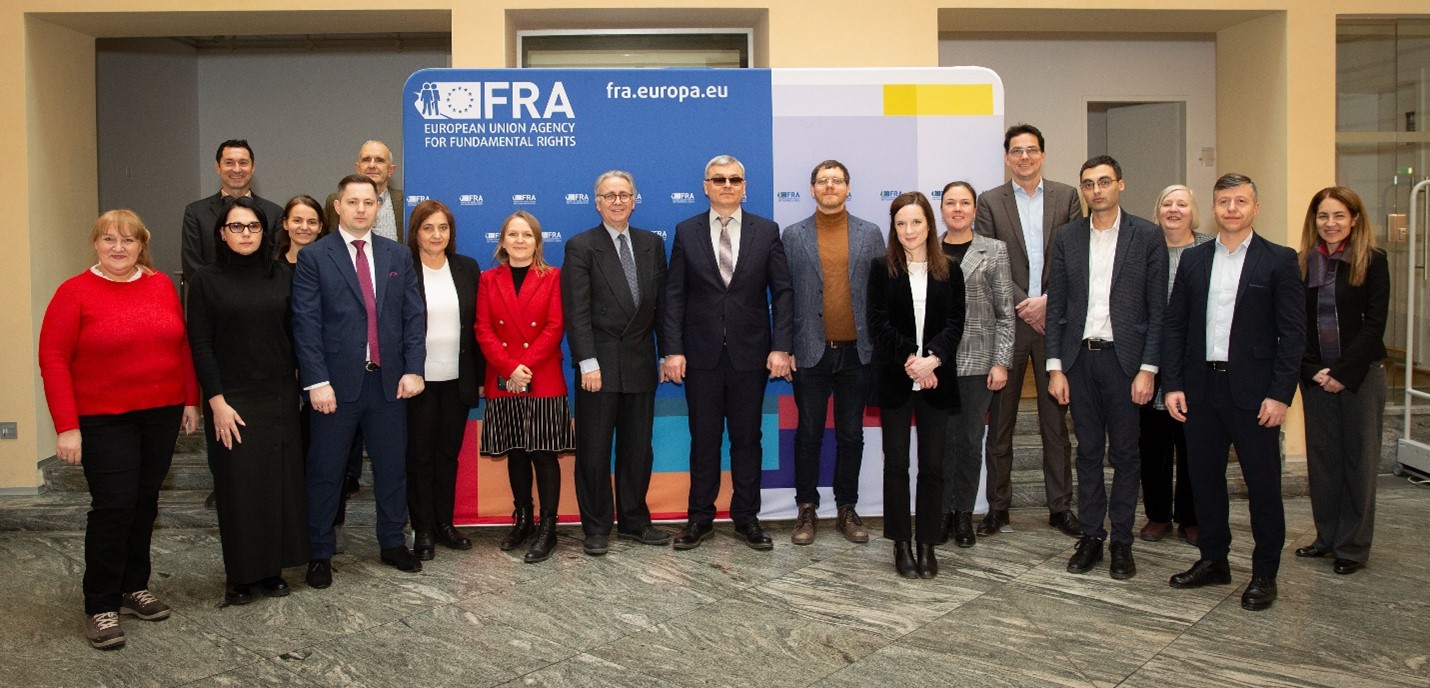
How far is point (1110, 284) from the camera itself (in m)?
4.29

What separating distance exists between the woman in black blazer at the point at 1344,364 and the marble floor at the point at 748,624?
258 mm

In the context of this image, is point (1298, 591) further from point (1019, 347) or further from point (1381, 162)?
point (1381, 162)

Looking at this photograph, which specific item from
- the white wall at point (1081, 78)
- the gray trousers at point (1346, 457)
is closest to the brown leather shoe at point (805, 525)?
the gray trousers at point (1346, 457)

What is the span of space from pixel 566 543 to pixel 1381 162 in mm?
5822

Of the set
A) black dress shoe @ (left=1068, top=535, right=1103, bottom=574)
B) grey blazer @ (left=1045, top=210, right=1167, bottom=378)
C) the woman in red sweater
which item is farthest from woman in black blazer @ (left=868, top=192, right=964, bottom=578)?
the woman in red sweater

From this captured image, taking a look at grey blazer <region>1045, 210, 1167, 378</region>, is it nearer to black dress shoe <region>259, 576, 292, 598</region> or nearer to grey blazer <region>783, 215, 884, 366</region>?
grey blazer <region>783, 215, 884, 366</region>

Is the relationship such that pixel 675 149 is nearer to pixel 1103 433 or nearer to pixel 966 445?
pixel 966 445

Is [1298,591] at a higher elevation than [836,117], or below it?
below

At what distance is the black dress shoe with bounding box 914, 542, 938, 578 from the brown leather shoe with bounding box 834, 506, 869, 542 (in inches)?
19.9

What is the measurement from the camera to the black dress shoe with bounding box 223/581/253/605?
161 inches

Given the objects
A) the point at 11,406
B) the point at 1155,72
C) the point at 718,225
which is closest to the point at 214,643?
the point at 718,225

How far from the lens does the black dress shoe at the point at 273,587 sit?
13.7 feet

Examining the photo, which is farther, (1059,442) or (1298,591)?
(1059,442)

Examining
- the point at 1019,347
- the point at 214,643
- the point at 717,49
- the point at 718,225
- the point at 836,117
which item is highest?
the point at 717,49
